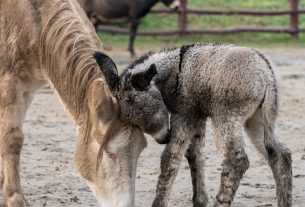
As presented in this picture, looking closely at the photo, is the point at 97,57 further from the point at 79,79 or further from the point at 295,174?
the point at 295,174

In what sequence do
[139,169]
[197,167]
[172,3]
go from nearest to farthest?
[197,167], [139,169], [172,3]


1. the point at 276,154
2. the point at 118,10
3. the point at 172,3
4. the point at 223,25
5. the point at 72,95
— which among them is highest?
the point at 72,95

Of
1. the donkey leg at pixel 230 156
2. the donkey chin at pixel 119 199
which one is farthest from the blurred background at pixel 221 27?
the donkey chin at pixel 119 199

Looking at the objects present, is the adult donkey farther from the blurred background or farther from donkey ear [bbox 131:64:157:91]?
the blurred background

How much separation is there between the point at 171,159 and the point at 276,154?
808 mm

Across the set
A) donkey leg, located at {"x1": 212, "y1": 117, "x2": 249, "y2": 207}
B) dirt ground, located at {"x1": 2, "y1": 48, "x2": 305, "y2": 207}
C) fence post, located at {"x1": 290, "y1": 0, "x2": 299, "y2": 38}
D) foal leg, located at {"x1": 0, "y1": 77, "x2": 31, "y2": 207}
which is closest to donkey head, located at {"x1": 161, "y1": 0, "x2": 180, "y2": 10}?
fence post, located at {"x1": 290, "y1": 0, "x2": 299, "y2": 38}

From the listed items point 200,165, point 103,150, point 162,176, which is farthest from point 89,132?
point 200,165

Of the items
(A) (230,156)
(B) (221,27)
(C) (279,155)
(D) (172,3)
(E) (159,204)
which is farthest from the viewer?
(B) (221,27)

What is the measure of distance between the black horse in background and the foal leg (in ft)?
38.1

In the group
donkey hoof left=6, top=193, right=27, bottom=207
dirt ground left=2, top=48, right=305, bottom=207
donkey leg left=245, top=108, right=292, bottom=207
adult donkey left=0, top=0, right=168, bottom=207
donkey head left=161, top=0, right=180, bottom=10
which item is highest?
adult donkey left=0, top=0, right=168, bottom=207

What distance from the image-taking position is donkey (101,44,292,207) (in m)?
6.63

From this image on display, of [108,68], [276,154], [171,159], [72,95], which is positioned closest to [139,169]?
[171,159]

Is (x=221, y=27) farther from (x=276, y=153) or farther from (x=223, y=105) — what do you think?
(x=223, y=105)

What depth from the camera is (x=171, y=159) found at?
6.77 m
